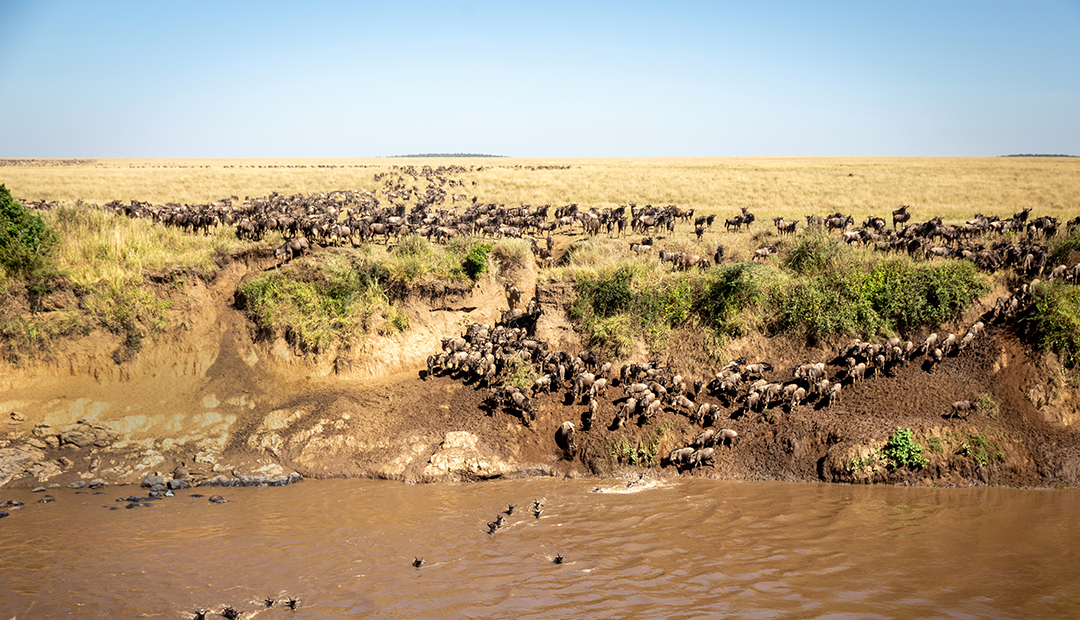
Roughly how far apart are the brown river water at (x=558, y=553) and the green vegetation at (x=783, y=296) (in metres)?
4.74

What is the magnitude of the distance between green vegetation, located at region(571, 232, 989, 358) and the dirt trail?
1.24m

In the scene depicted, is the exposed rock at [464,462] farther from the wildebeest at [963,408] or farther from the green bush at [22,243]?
the green bush at [22,243]

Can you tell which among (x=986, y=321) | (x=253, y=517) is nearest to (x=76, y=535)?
(x=253, y=517)

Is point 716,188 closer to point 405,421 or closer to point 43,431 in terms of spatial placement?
point 405,421

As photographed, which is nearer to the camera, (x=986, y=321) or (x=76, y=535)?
(x=76, y=535)

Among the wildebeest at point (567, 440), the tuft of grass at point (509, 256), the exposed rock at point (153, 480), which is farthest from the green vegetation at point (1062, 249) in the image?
the exposed rock at point (153, 480)

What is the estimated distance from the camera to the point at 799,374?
14297 mm

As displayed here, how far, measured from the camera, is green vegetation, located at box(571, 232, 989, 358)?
1534 centimetres

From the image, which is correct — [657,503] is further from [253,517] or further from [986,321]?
[986,321]

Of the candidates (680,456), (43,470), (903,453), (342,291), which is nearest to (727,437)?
(680,456)

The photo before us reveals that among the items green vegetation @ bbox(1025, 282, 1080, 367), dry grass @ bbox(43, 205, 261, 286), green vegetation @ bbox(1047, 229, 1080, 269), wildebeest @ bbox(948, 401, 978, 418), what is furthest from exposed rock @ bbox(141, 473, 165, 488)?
green vegetation @ bbox(1047, 229, 1080, 269)

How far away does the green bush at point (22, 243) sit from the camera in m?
15.3

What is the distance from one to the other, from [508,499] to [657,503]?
2969 millimetres

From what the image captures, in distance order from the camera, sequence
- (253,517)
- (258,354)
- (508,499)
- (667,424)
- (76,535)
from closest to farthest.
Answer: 1. (76,535)
2. (253,517)
3. (508,499)
4. (667,424)
5. (258,354)
